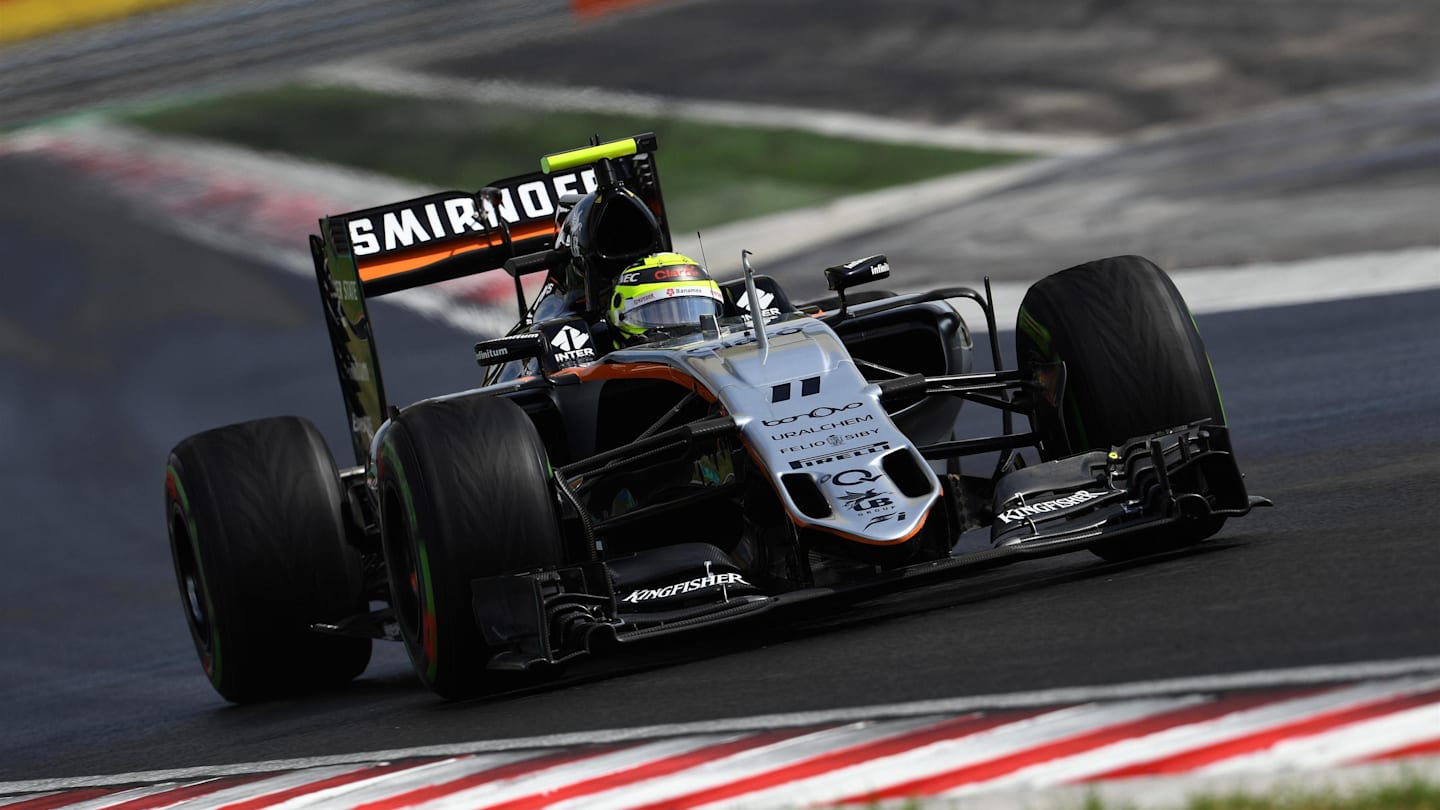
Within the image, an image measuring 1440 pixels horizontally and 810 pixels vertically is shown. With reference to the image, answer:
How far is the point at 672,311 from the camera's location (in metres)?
9.54

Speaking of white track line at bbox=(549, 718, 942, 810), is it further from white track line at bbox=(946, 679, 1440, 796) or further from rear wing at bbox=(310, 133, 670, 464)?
rear wing at bbox=(310, 133, 670, 464)

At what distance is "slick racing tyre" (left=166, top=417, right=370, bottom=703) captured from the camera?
31.1 ft

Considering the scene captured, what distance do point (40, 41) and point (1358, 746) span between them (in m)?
30.0

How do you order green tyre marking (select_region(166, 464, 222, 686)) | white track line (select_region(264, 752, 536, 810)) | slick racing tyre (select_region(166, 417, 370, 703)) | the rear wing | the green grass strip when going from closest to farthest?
white track line (select_region(264, 752, 536, 810)) → slick racing tyre (select_region(166, 417, 370, 703)) → green tyre marking (select_region(166, 464, 222, 686)) → the rear wing → the green grass strip

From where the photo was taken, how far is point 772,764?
558cm

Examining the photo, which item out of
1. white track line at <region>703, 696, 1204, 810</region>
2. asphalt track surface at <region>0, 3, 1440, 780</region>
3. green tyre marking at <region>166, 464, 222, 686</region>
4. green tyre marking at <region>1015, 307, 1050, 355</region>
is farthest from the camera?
green tyre marking at <region>166, 464, 222, 686</region>

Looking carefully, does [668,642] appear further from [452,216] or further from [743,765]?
[452,216]

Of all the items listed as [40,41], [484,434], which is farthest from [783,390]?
[40,41]

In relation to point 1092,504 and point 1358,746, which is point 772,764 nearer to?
point 1358,746

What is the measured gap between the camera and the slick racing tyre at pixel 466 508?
7531 millimetres

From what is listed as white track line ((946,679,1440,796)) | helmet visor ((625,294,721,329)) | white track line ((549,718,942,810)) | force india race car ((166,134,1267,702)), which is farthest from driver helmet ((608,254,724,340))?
white track line ((946,679,1440,796))

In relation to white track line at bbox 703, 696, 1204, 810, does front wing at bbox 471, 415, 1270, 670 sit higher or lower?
higher

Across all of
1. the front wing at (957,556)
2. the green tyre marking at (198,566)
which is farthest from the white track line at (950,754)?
the green tyre marking at (198,566)

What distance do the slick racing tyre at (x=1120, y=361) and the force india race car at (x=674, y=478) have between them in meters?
0.01
